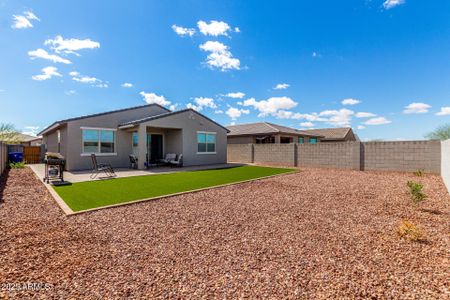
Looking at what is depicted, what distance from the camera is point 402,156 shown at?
1306cm

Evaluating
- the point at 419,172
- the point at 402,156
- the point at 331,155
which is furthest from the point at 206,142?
the point at 419,172

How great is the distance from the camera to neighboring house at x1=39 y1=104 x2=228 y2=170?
1395 cm

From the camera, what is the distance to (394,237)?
4035 millimetres

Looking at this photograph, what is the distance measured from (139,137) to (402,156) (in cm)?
1656

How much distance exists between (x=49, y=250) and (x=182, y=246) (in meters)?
2.17

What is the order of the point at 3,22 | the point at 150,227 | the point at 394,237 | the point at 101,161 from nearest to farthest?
the point at 394,237 → the point at 150,227 → the point at 3,22 → the point at 101,161

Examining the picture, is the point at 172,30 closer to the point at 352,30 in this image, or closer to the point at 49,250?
the point at 352,30

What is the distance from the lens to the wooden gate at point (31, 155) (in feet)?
67.7

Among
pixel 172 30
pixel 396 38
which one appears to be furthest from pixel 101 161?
pixel 396 38

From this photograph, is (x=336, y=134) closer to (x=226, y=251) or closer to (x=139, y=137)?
(x=139, y=137)

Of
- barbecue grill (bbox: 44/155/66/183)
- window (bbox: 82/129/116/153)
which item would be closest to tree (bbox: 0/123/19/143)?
window (bbox: 82/129/116/153)

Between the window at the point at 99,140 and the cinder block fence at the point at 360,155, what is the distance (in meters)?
12.4

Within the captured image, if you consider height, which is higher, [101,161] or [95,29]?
[95,29]

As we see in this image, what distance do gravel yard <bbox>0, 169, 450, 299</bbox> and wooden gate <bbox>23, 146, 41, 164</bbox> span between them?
64.0 ft
